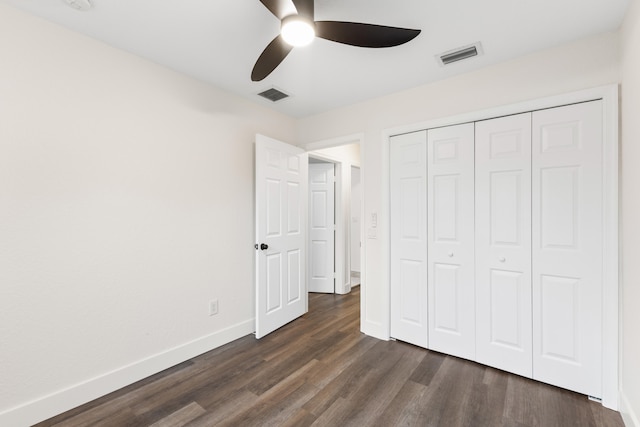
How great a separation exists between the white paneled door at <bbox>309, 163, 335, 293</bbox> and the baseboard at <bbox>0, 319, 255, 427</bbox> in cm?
193

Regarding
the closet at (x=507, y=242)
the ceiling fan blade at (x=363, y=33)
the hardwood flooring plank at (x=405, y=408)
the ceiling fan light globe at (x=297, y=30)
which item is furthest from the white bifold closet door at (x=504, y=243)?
the ceiling fan light globe at (x=297, y=30)

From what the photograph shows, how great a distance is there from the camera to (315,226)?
4.55 meters

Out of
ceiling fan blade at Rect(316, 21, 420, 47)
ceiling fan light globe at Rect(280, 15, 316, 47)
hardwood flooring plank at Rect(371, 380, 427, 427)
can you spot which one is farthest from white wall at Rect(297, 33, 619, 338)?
ceiling fan light globe at Rect(280, 15, 316, 47)

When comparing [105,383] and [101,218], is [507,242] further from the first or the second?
[105,383]

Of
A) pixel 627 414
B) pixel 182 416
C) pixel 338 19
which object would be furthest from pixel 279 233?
pixel 627 414

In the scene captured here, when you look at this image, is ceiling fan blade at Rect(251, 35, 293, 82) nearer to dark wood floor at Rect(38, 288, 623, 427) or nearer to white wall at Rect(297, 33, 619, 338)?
white wall at Rect(297, 33, 619, 338)

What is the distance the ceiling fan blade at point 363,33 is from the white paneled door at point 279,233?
157 centimetres

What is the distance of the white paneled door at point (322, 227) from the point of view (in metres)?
4.48

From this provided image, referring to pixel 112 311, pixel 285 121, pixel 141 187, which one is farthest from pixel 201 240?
pixel 285 121

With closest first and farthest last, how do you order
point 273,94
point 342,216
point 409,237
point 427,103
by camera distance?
point 427,103 < point 409,237 < point 273,94 < point 342,216

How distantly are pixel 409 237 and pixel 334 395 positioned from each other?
4.97 feet

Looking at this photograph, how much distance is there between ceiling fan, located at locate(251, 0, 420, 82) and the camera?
139 cm

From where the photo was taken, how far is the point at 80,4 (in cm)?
166

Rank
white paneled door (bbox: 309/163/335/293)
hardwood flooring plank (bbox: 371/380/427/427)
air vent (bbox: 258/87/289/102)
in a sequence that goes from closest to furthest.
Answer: hardwood flooring plank (bbox: 371/380/427/427), air vent (bbox: 258/87/289/102), white paneled door (bbox: 309/163/335/293)
